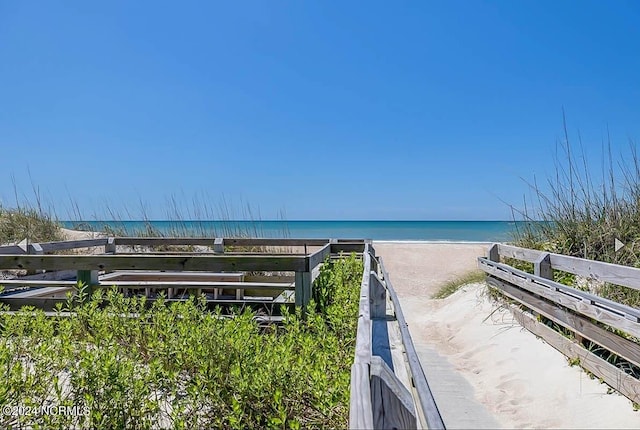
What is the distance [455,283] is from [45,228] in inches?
352

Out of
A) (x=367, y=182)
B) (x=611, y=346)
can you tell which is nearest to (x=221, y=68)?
(x=611, y=346)

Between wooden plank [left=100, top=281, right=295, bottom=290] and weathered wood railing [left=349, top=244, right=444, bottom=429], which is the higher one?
weathered wood railing [left=349, top=244, right=444, bottom=429]

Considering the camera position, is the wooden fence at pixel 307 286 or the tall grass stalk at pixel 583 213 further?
the tall grass stalk at pixel 583 213

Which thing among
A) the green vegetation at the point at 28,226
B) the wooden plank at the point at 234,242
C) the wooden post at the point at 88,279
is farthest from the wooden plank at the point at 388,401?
the green vegetation at the point at 28,226

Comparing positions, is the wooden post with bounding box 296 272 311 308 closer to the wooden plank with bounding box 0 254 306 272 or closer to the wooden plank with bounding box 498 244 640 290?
the wooden plank with bounding box 0 254 306 272

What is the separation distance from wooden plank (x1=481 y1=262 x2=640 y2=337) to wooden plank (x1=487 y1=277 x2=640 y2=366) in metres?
0.12

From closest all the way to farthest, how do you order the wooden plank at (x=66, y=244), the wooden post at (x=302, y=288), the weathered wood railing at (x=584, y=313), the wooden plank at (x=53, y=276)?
the weathered wood railing at (x=584, y=313)
the wooden post at (x=302, y=288)
the wooden plank at (x=53, y=276)
the wooden plank at (x=66, y=244)

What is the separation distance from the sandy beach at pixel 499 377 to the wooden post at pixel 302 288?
1313mm

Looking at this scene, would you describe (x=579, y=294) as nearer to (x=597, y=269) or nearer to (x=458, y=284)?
(x=597, y=269)

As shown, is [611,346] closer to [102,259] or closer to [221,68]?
[102,259]

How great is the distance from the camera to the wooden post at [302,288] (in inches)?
124

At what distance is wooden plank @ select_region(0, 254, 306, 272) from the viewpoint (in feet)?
10.5

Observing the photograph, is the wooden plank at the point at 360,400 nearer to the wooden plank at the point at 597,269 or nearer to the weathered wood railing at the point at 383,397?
the weathered wood railing at the point at 383,397

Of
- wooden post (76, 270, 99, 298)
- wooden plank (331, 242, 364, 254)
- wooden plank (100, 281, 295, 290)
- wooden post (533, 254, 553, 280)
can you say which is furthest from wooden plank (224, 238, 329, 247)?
wooden post (533, 254, 553, 280)
